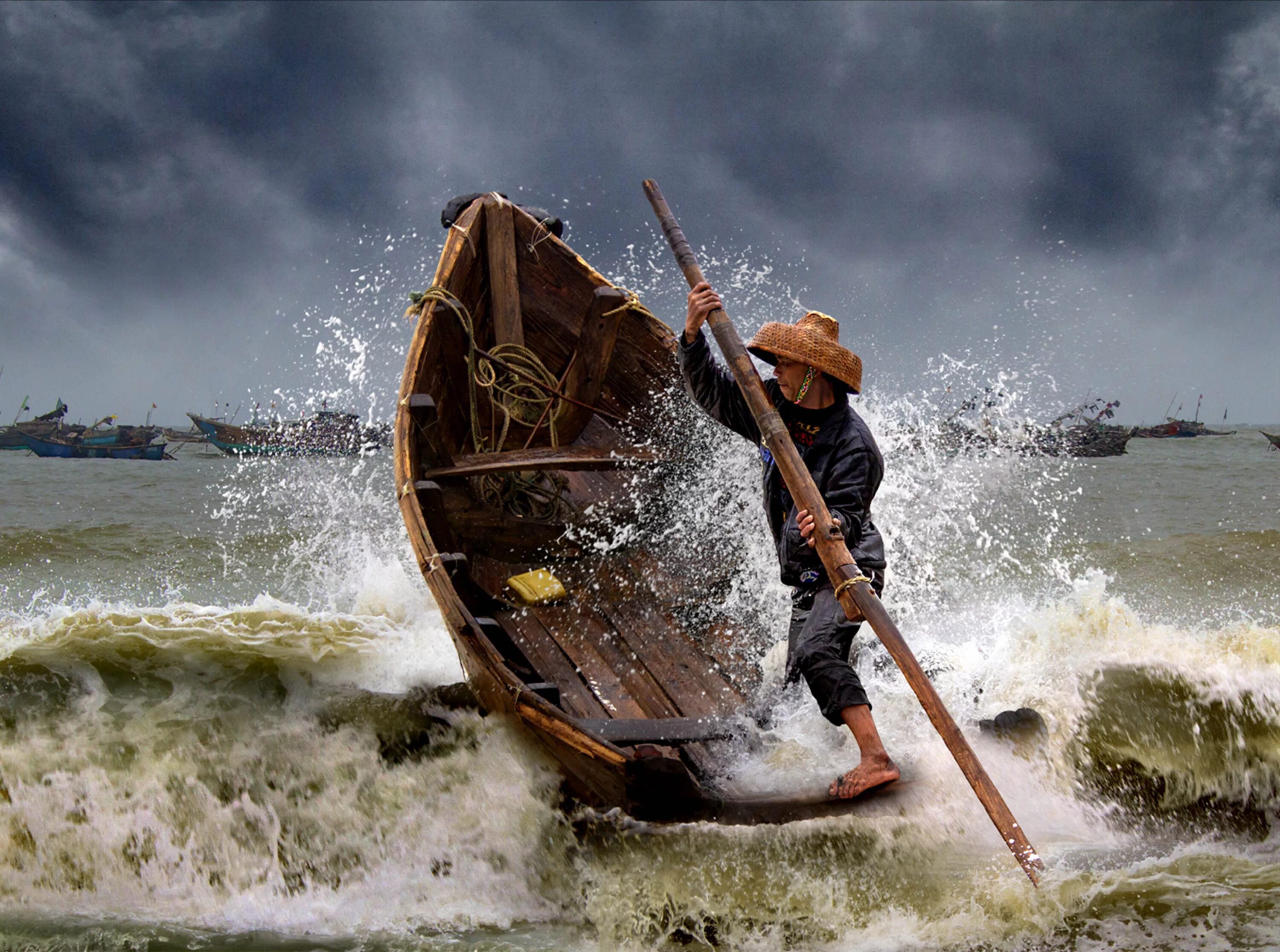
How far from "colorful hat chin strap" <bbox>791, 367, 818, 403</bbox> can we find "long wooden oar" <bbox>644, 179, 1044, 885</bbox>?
0.15 m

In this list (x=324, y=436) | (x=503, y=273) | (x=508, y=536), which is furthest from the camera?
(x=324, y=436)

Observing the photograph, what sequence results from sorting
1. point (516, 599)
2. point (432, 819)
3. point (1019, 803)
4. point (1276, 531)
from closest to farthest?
point (1019, 803) < point (432, 819) < point (516, 599) < point (1276, 531)

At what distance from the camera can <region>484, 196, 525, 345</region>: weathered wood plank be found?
16.5 feet

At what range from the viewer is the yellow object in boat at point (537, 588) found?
14.2 feet

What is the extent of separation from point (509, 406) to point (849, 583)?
2.94 metres

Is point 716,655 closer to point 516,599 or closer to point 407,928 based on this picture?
point 516,599

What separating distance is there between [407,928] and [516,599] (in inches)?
67.1

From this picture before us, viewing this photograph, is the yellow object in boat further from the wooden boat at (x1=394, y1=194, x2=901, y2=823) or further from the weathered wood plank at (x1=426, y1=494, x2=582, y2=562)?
the weathered wood plank at (x1=426, y1=494, x2=582, y2=562)

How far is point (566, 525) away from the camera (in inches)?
193

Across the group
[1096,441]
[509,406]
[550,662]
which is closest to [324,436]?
[509,406]

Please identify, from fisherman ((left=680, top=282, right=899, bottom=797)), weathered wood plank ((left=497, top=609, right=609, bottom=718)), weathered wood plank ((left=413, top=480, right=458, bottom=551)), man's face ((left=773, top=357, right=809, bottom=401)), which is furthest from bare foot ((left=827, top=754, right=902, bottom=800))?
weathered wood plank ((left=413, top=480, right=458, bottom=551))

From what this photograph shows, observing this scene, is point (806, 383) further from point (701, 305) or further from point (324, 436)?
point (324, 436)

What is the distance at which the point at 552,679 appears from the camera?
3855 mm

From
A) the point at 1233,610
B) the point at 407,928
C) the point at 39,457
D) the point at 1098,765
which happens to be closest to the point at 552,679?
the point at 407,928
